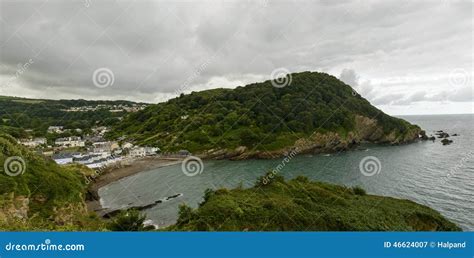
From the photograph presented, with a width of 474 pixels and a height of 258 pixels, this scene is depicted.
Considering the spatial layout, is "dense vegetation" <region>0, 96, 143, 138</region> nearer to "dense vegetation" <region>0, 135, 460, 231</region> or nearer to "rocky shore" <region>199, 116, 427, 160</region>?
"rocky shore" <region>199, 116, 427, 160</region>

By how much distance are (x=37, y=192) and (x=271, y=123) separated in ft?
224

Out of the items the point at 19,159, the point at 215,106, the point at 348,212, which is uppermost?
the point at 215,106

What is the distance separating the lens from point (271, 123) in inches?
3494

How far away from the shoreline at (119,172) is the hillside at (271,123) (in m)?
10.7

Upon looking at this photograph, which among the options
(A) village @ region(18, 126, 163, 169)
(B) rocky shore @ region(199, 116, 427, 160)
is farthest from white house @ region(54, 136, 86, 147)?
(B) rocky shore @ region(199, 116, 427, 160)

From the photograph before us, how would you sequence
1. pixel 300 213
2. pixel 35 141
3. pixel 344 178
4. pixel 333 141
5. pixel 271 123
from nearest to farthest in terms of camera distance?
pixel 300 213
pixel 344 178
pixel 333 141
pixel 271 123
pixel 35 141

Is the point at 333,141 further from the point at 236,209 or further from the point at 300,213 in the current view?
the point at 236,209

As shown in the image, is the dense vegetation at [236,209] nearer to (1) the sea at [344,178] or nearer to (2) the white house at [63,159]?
(1) the sea at [344,178]

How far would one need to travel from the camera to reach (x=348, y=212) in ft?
72.1

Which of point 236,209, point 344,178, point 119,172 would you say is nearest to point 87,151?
point 119,172

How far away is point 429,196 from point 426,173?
15.3m

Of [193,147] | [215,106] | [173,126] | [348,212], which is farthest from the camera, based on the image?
[215,106]

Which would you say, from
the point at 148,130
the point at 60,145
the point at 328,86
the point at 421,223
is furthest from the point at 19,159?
the point at 328,86

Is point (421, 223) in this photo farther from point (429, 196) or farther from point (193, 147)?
point (193, 147)
